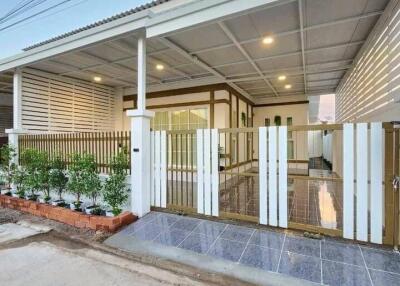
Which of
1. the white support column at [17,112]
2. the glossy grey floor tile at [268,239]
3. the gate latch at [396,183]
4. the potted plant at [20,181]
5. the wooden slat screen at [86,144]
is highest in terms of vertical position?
the white support column at [17,112]

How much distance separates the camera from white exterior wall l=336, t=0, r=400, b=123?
11.6 feet

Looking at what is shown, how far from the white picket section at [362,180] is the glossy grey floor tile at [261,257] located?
1.15 m

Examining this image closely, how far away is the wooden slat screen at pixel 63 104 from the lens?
7012 millimetres

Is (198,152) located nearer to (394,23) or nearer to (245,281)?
(245,281)

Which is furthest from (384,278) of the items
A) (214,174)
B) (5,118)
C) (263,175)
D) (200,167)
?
(5,118)

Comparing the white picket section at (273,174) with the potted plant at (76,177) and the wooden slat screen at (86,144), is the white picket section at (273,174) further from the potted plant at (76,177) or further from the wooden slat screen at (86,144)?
the potted plant at (76,177)

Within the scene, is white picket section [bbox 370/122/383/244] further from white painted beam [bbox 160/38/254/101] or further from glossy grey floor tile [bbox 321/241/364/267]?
white painted beam [bbox 160/38/254/101]

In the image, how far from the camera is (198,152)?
14.6 ft

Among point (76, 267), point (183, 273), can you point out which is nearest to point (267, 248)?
point (183, 273)

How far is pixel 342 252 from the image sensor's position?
10.3 ft

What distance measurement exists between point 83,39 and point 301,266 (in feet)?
17.5

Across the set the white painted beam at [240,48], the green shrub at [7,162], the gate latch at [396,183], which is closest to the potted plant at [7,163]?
the green shrub at [7,162]

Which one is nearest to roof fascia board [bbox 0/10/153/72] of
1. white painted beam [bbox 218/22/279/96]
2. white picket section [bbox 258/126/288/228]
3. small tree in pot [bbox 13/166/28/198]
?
white painted beam [bbox 218/22/279/96]

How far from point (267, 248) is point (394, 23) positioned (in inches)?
142
